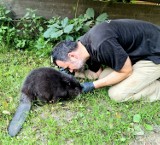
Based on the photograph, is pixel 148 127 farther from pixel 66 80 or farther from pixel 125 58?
pixel 66 80

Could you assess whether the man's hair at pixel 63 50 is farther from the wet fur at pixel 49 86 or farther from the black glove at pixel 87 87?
the black glove at pixel 87 87

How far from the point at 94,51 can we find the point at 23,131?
1221 mm

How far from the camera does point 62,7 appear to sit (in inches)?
218

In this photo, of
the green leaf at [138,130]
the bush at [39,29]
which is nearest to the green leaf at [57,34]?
the bush at [39,29]

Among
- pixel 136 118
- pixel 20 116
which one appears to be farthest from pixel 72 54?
pixel 136 118

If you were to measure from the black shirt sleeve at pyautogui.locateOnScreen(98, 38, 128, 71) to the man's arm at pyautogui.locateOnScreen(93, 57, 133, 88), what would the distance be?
0.10m

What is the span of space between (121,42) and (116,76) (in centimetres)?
42

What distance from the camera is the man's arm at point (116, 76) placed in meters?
3.81

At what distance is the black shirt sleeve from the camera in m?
3.61

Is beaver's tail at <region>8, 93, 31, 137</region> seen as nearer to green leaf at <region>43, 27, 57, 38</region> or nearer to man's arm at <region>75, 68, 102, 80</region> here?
man's arm at <region>75, 68, 102, 80</region>

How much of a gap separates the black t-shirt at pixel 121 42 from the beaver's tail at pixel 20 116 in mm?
975

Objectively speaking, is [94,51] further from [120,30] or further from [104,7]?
[104,7]

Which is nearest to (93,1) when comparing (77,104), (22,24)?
(22,24)

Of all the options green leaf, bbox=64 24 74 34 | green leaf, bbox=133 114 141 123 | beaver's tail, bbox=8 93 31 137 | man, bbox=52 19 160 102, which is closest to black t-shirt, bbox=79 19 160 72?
man, bbox=52 19 160 102
